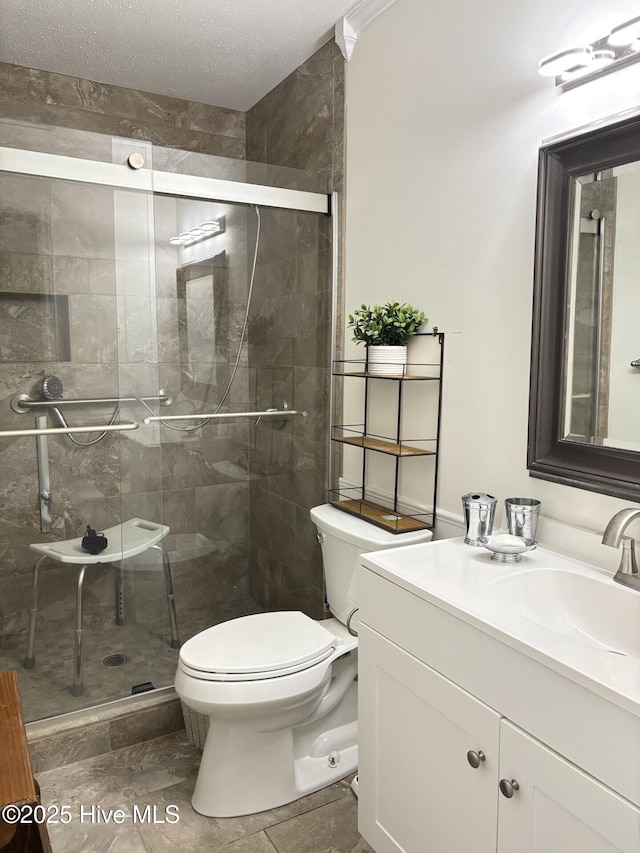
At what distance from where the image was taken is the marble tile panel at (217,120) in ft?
9.96

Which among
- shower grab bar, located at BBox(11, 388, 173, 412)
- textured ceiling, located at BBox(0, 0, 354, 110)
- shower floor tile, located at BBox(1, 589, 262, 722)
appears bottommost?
shower floor tile, located at BBox(1, 589, 262, 722)

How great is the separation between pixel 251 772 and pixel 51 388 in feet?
4.30

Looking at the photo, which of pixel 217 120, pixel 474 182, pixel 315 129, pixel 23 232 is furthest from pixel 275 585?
pixel 217 120

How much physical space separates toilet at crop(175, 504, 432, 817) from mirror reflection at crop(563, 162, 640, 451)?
2.18ft

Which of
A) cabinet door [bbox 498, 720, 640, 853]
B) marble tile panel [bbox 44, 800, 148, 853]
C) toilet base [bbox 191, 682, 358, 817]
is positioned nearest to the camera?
cabinet door [bbox 498, 720, 640, 853]

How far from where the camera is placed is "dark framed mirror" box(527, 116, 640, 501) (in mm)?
1387

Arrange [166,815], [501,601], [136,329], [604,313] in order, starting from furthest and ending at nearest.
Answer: [136,329] < [166,815] < [604,313] < [501,601]

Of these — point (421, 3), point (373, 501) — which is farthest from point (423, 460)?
point (421, 3)

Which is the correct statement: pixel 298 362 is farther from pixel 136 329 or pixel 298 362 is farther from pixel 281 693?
pixel 281 693

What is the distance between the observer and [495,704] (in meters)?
1.18

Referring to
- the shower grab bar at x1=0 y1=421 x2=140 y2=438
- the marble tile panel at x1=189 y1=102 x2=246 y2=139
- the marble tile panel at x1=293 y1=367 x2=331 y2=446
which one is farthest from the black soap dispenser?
the marble tile panel at x1=189 y1=102 x2=246 y2=139

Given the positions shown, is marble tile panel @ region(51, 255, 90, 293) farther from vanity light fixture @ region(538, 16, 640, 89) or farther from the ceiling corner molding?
vanity light fixture @ region(538, 16, 640, 89)

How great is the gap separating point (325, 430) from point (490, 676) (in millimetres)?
1445

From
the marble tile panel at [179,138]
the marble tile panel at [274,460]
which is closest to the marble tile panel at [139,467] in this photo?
the marble tile panel at [274,460]
